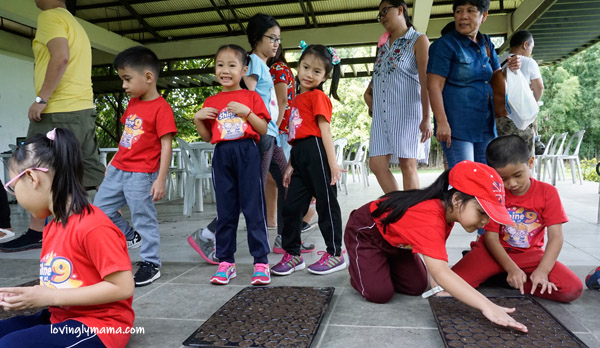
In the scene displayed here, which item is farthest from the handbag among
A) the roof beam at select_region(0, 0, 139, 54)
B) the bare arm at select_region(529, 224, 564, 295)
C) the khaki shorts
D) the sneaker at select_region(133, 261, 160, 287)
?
the roof beam at select_region(0, 0, 139, 54)

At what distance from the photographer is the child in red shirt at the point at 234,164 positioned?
7.47ft

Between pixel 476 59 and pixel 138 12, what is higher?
pixel 138 12

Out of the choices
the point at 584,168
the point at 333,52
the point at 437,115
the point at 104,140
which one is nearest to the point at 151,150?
the point at 333,52

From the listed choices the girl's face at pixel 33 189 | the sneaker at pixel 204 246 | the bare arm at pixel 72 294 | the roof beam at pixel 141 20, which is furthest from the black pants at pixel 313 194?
the roof beam at pixel 141 20

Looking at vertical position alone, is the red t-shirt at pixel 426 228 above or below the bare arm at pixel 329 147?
below

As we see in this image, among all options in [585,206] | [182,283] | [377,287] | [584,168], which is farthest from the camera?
[584,168]

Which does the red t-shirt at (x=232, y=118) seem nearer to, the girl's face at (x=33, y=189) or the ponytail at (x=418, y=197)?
the ponytail at (x=418, y=197)

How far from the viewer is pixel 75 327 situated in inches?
51.3

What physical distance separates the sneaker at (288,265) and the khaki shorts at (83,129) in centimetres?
132

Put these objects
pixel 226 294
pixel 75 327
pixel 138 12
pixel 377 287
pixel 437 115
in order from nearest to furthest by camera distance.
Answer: pixel 75 327, pixel 377 287, pixel 226 294, pixel 437 115, pixel 138 12

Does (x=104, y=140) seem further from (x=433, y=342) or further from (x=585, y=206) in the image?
(x=433, y=342)

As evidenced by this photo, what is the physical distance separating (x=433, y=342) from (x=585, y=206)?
4.28 metres

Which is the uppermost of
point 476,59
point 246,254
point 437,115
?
point 476,59

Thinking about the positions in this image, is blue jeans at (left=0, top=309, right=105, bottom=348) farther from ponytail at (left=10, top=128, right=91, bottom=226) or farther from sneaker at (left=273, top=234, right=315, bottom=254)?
sneaker at (left=273, top=234, right=315, bottom=254)
